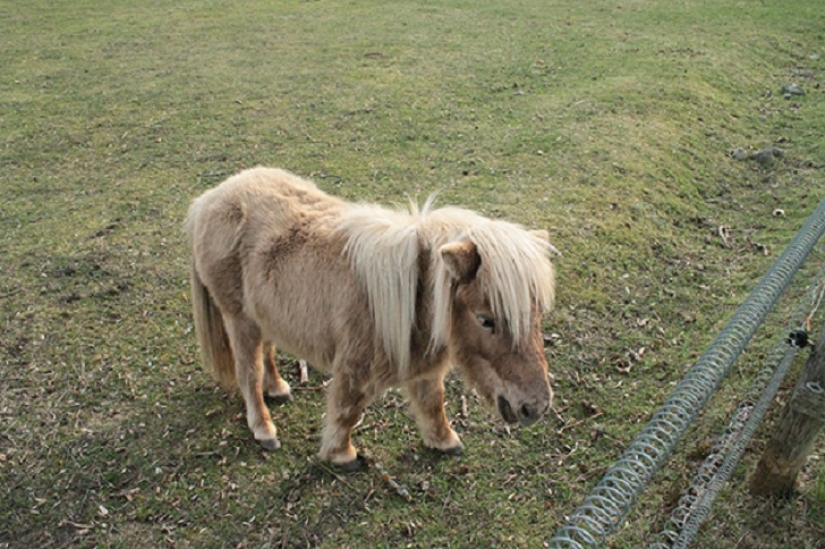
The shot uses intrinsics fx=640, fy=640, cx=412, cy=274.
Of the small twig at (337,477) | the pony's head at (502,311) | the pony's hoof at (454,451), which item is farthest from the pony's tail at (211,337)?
the pony's head at (502,311)

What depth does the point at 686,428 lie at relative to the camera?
2.29 metres

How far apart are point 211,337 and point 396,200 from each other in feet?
10.2

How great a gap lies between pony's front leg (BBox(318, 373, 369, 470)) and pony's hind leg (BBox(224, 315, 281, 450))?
426 millimetres

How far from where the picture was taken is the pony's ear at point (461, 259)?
9.21 ft

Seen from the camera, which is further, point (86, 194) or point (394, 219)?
point (86, 194)

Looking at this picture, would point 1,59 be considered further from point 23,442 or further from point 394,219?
point 394,219

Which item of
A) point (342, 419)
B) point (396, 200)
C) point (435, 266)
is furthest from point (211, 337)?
point (396, 200)

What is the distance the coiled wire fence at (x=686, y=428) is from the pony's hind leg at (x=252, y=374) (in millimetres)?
1919

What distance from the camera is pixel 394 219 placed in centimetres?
343

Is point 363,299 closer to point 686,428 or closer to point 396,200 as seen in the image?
point 686,428

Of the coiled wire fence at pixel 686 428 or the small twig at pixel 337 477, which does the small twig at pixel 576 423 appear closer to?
the coiled wire fence at pixel 686 428

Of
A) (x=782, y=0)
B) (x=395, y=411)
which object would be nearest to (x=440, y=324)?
(x=395, y=411)

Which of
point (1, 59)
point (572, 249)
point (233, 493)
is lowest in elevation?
point (233, 493)

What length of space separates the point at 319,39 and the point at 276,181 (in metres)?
9.31
